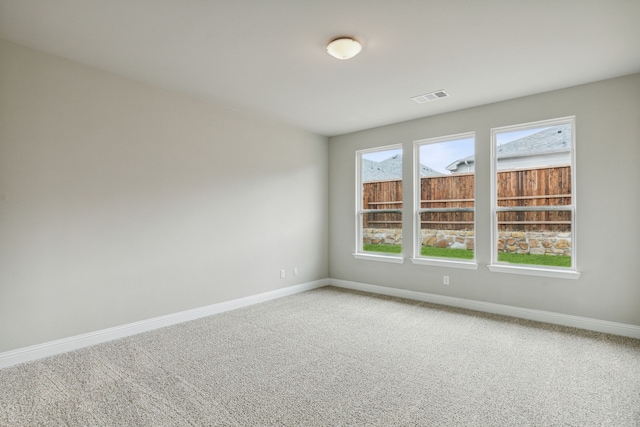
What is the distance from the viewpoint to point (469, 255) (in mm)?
4527

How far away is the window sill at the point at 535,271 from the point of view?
3.70 m

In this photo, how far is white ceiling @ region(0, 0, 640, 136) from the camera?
2.30 metres

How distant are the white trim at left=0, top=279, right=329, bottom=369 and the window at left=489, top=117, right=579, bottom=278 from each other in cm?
333

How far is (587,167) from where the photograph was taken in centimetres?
362

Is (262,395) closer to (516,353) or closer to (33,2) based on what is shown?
(516,353)

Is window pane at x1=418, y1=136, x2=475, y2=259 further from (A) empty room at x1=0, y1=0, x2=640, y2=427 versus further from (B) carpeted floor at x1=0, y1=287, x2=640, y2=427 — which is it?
(B) carpeted floor at x1=0, y1=287, x2=640, y2=427

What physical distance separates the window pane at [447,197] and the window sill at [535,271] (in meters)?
0.41

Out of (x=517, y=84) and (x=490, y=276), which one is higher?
(x=517, y=84)

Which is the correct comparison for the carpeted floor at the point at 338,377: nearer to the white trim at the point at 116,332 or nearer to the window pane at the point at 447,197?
the white trim at the point at 116,332

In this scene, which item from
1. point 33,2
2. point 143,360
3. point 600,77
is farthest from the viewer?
point 600,77

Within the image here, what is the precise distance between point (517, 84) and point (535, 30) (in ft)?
3.86

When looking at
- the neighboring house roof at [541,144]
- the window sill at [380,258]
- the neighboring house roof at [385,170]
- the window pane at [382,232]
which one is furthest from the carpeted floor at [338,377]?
the neighboring house roof at [385,170]

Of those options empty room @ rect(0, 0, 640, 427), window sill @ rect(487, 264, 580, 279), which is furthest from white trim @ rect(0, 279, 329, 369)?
window sill @ rect(487, 264, 580, 279)

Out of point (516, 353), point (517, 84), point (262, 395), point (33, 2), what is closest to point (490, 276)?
point (516, 353)
